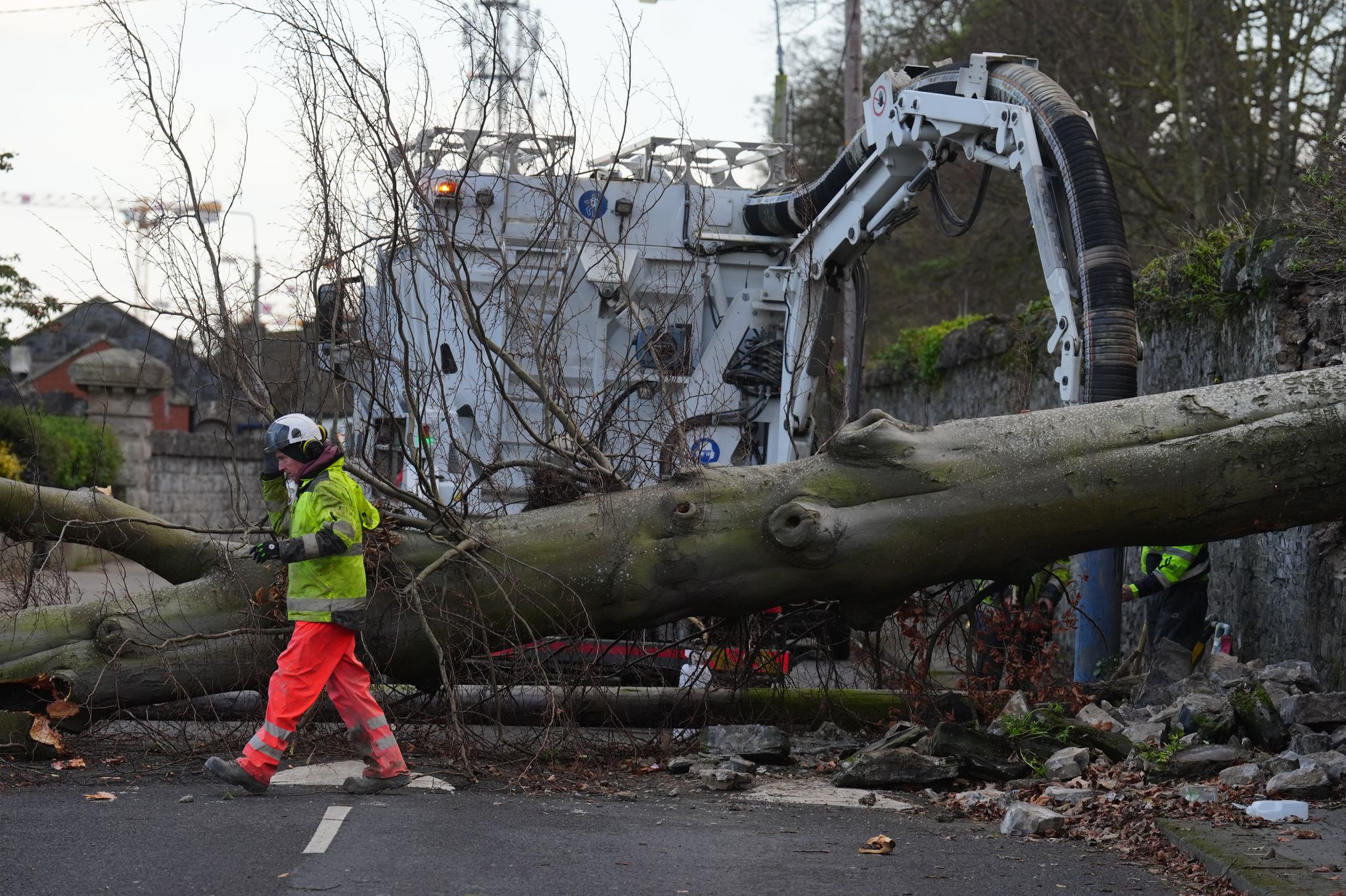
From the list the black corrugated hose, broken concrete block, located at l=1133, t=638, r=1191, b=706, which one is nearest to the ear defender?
the black corrugated hose

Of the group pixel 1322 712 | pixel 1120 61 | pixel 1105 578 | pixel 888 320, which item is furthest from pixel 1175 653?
pixel 888 320

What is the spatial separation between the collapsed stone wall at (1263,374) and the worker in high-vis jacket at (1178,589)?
13.2 inches

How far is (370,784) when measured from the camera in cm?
641

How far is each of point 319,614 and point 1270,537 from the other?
18.0 feet

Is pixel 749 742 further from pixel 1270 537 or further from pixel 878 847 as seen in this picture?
pixel 1270 537

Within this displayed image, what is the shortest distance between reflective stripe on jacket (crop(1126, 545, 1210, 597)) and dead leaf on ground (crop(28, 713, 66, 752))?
5985 millimetres

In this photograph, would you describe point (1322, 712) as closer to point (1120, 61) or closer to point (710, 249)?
point (710, 249)

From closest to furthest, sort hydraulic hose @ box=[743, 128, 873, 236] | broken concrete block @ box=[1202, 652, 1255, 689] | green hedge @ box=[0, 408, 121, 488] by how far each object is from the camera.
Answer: broken concrete block @ box=[1202, 652, 1255, 689], hydraulic hose @ box=[743, 128, 873, 236], green hedge @ box=[0, 408, 121, 488]

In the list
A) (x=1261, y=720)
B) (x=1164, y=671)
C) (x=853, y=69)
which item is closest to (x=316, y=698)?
(x=1261, y=720)

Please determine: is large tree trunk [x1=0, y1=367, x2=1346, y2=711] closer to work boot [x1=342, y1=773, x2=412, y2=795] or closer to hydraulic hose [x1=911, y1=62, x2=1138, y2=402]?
work boot [x1=342, y1=773, x2=412, y2=795]

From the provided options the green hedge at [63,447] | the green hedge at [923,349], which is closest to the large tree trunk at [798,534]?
the green hedge at [923,349]

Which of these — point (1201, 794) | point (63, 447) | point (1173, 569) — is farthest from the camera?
point (63, 447)

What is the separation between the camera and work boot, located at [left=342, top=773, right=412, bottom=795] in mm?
6398

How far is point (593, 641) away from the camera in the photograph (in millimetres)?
7262
